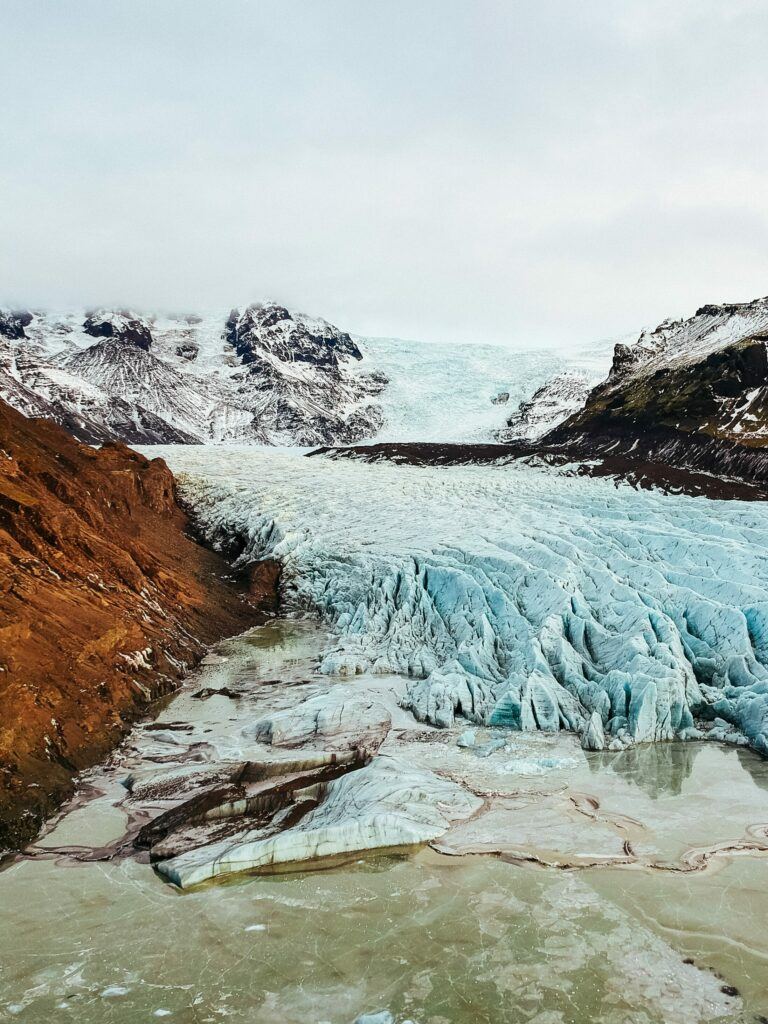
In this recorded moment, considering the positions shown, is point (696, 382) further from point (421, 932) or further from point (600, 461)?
point (421, 932)

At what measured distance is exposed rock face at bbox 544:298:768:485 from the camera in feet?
131

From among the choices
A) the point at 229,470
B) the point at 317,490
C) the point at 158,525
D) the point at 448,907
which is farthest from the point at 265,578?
the point at 448,907

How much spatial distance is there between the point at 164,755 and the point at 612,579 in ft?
37.7

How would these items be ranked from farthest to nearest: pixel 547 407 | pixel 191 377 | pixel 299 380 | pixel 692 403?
pixel 299 380 < pixel 191 377 < pixel 547 407 < pixel 692 403

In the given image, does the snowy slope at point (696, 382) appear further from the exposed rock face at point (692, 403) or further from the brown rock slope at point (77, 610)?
the brown rock slope at point (77, 610)

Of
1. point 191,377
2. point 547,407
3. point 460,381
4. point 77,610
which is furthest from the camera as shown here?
point 191,377

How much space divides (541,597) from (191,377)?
331 feet

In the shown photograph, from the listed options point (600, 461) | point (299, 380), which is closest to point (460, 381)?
point (299, 380)

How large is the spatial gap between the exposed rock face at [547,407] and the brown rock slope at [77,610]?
5573 centimetres

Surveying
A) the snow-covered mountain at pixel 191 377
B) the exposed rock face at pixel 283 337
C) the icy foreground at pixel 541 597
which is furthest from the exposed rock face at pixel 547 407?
the icy foreground at pixel 541 597

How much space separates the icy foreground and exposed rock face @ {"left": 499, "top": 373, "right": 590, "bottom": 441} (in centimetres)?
4756

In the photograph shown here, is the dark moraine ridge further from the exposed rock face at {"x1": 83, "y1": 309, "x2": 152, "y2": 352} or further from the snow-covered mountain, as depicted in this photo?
the exposed rock face at {"x1": 83, "y1": 309, "x2": 152, "y2": 352}

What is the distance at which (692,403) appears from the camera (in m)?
47.2

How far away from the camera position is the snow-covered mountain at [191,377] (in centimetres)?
8688
